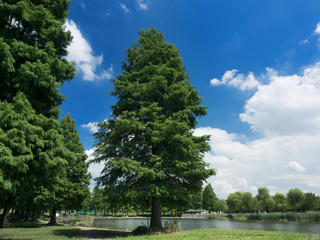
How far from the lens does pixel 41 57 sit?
10570 mm

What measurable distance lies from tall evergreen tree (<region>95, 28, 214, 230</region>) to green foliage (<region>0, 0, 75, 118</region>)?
15.5ft

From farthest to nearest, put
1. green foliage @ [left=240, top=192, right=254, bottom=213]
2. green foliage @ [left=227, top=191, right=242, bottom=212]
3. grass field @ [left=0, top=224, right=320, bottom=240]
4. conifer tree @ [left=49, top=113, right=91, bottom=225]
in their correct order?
green foliage @ [left=227, top=191, right=242, bottom=212] → green foliage @ [left=240, top=192, right=254, bottom=213] → conifer tree @ [left=49, top=113, right=91, bottom=225] → grass field @ [left=0, top=224, right=320, bottom=240]

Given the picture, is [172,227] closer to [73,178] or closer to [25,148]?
[25,148]

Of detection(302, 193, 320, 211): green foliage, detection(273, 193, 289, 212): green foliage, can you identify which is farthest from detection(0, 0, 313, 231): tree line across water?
detection(273, 193, 289, 212): green foliage

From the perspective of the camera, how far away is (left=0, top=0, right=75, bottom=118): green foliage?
9.66 meters

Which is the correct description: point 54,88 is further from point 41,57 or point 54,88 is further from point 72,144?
point 72,144

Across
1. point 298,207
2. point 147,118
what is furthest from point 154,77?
point 298,207

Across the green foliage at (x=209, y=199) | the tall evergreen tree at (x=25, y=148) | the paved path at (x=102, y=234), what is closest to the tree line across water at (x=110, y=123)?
the tall evergreen tree at (x=25, y=148)

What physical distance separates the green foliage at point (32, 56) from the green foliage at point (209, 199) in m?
98.9

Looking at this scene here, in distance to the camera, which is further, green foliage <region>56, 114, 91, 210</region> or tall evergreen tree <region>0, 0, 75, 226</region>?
green foliage <region>56, 114, 91, 210</region>

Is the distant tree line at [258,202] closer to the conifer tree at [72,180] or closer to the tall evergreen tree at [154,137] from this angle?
the conifer tree at [72,180]

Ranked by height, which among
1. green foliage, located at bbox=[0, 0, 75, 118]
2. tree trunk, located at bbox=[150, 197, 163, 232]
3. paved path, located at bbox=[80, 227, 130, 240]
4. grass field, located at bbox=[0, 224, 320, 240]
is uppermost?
green foliage, located at bbox=[0, 0, 75, 118]

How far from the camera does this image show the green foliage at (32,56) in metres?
9.66

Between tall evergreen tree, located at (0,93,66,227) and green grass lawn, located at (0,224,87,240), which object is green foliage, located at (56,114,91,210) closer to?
green grass lawn, located at (0,224,87,240)
